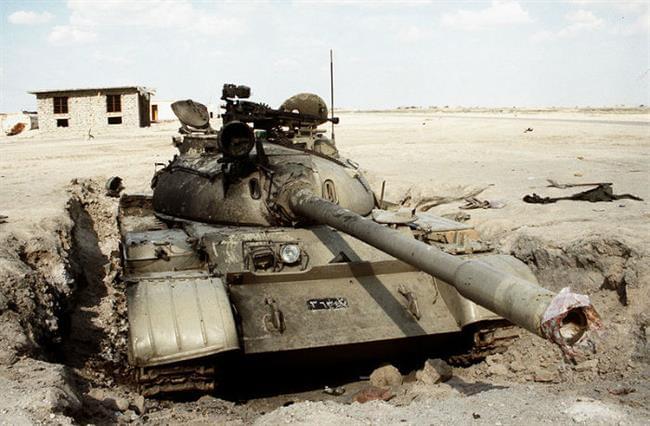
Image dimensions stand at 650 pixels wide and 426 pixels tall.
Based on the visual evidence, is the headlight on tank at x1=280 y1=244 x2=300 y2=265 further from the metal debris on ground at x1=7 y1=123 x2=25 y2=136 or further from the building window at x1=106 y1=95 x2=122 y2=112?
the metal debris on ground at x1=7 y1=123 x2=25 y2=136

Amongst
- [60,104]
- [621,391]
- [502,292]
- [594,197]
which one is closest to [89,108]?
[60,104]

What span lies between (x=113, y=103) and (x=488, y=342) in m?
34.7

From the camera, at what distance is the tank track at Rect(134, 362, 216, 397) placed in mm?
6141

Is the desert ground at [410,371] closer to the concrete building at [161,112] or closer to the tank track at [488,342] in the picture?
the tank track at [488,342]

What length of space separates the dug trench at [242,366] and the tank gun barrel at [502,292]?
1.70 meters

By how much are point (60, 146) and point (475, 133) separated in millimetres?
18760

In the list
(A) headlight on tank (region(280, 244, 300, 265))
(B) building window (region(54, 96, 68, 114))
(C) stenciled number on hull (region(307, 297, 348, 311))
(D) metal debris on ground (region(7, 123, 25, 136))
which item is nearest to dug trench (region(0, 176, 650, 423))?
(C) stenciled number on hull (region(307, 297, 348, 311))

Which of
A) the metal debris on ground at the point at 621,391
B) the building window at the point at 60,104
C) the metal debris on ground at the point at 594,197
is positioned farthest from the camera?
the building window at the point at 60,104

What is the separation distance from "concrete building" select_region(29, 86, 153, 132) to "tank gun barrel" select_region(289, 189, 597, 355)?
115 feet

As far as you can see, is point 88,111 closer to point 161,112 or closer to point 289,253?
point 161,112

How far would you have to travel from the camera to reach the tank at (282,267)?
6117 mm

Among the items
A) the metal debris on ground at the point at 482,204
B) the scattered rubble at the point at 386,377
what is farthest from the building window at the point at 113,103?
the scattered rubble at the point at 386,377

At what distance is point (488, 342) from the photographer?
7.49 meters

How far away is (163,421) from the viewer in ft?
20.0
